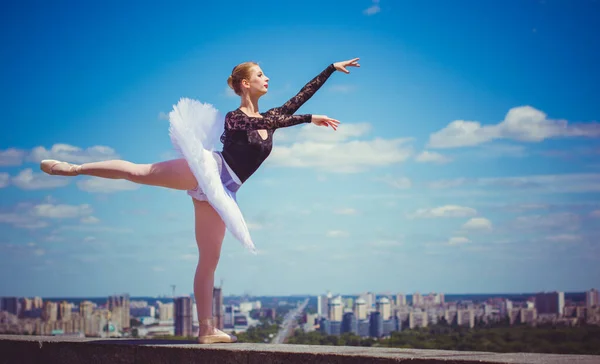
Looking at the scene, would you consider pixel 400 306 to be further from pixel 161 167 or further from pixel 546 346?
pixel 161 167

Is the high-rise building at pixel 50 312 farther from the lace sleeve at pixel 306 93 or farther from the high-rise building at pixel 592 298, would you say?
the lace sleeve at pixel 306 93

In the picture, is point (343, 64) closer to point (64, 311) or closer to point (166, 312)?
point (64, 311)

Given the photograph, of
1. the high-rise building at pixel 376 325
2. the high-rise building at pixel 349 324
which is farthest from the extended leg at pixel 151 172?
the high-rise building at pixel 349 324

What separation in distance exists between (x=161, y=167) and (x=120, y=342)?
45.2 inches

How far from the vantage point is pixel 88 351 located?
4363mm

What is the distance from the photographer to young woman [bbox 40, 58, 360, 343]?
4.38 meters

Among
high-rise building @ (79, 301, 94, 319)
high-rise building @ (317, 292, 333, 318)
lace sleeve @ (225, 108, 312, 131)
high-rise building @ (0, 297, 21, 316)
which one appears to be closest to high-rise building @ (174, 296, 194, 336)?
high-rise building @ (79, 301, 94, 319)

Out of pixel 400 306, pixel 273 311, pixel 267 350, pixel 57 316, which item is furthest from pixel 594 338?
pixel 267 350

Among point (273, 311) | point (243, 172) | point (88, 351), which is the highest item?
point (243, 172)

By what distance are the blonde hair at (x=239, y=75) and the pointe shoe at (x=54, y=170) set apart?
3.92 feet

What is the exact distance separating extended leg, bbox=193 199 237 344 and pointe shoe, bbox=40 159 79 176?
84cm

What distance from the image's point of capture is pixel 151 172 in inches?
173

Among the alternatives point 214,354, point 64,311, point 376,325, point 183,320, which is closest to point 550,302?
point 376,325

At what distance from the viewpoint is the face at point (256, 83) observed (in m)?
4.65
